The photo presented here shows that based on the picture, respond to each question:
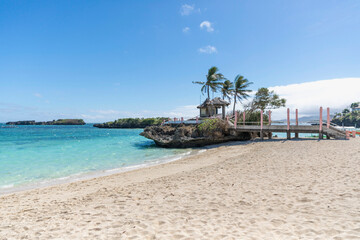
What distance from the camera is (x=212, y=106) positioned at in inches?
1206

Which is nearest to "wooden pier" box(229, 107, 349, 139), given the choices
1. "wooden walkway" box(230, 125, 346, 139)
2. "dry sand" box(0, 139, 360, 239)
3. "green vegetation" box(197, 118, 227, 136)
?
"wooden walkway" box(230, 125, 346, 139)

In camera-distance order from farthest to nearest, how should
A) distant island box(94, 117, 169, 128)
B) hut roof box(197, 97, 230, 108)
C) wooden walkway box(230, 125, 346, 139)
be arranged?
distant island box(94, 117, 169, 128) → hut roof box(197, 97, 230, 108) → wooden walkway box(230, 125, 346, 139)

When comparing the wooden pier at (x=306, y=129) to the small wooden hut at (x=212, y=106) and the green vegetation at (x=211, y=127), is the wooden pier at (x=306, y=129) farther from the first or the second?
the small wooden hut at (x=212, y=106)

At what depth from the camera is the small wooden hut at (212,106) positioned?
30.3 metres

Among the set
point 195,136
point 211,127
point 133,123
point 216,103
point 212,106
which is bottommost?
point 195,136

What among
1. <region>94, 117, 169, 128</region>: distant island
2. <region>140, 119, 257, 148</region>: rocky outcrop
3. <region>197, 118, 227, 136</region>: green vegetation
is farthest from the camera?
<region>94, 117, 169, 128</region>: distant island

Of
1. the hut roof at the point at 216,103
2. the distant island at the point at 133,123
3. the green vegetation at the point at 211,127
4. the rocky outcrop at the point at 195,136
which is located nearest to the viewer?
the green vegetation at the point at 211,127

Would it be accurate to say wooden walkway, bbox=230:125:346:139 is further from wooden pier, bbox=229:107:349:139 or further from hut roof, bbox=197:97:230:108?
hut roof, bbox=197:97:230:108

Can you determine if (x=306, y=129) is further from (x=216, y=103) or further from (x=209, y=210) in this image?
(x=209, y=210)

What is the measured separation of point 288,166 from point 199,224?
22.7 ft

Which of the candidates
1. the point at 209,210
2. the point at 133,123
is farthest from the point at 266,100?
the point at 133,123

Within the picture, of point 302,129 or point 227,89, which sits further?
point 227,89

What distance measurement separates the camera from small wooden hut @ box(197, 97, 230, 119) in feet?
99.3

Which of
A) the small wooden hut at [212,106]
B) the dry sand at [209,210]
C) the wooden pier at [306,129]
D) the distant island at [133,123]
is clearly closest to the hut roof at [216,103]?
the small wooden hut at [212,106]
